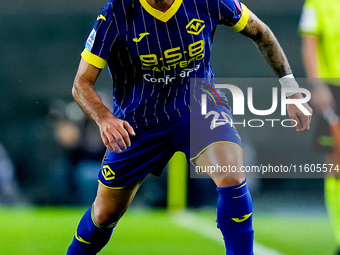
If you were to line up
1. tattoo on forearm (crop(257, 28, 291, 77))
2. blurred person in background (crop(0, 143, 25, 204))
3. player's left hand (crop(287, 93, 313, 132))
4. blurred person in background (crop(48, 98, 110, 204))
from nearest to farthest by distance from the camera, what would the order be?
1. player's left hand (crop(287, 93, 313, 132))
2. tattoo on forearm (crop(257, 28, 291, 77))
3. blurred person in background (crop(48, 98, 110, 204))
4. blurred person in background (crop(0, 143, 25, 204))

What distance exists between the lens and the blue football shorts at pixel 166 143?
4180 mm

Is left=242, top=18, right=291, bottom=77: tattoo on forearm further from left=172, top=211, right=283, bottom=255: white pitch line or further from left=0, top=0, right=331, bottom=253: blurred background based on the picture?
left=0, top=0, right=331, bottom=253: blurred background

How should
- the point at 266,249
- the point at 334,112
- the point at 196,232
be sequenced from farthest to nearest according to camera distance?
the point at 196,232, the point at 266,249, the point at 334,112

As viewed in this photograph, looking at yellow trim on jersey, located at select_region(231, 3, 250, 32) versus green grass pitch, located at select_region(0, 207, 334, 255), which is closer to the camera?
yellow trim on jersey, located at select_region(231, 3, 250, 32)

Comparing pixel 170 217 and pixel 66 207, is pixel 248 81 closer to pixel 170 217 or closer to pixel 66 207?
pixel 170 217

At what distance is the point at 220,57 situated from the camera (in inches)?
400

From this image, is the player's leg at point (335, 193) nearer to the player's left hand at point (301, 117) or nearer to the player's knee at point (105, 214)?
the player's left hand at point (301, 117)

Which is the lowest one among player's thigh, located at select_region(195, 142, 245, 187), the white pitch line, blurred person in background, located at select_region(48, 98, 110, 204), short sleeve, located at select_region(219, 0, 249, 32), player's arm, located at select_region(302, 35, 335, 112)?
the white pitch line

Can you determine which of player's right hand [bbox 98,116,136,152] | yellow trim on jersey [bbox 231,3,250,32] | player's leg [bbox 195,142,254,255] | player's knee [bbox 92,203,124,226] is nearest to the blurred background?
player's knee [bbox 92,203,124,226]

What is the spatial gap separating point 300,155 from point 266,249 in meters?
3.43

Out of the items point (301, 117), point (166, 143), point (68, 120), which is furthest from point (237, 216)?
point (68, 120)

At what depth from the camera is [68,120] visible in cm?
1017

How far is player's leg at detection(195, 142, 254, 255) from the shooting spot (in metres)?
3.95

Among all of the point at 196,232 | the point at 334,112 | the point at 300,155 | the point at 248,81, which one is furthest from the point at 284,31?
the point at 334,112
